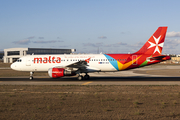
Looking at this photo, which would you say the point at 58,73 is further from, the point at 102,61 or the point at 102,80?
the point at 102,61

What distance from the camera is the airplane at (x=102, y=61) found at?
26917 mm

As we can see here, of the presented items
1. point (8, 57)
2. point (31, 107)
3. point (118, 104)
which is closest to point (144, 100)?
point (118, 104)

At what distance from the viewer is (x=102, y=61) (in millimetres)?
28016

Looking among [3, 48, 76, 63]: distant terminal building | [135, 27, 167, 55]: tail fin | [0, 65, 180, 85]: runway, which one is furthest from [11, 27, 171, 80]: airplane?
[3, 48, 76, 63]: distant terminal building

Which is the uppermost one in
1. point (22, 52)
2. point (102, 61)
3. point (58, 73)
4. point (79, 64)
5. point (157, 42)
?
point (22, 52)

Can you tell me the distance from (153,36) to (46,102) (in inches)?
805

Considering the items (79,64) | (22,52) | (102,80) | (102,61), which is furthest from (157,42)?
(22,52)

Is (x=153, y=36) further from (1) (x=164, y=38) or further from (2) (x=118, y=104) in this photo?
(2) (x=118, y=104)

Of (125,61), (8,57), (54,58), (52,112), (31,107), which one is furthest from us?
(8,57)

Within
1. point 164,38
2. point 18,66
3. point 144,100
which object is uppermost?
point 164,38

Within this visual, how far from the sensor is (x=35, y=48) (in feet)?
348

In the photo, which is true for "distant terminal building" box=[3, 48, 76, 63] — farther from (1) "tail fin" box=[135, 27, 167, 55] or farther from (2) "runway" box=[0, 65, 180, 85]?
(1) "tail fin" box=[135, 27, 167, 55]

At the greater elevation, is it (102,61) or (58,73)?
(102,61)

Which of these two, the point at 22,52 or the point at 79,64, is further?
the point at 22,52
